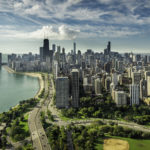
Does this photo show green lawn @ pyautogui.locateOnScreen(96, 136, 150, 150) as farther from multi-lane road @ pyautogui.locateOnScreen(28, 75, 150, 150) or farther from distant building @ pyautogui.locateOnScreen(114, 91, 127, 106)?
distant building @ pyautogui.locateOnScreen(114, 91, 127, 106)

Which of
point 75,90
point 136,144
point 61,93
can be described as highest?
point 75,90

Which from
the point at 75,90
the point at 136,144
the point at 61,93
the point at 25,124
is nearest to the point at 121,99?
the point at 75,90

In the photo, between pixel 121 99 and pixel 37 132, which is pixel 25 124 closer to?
pixel 37 132

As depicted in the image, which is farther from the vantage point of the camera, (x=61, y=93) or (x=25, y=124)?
(x=61, y=93)

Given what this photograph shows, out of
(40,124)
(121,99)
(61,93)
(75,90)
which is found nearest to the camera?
(40,124)

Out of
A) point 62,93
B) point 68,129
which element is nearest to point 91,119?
point 68,129

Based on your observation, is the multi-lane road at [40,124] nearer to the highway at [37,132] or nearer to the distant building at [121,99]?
the highway at [37,132]

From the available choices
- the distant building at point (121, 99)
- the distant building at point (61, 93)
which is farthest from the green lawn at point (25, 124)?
the distant building at point (121, 99)

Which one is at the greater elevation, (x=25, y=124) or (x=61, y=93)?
(x=61, y=93)
